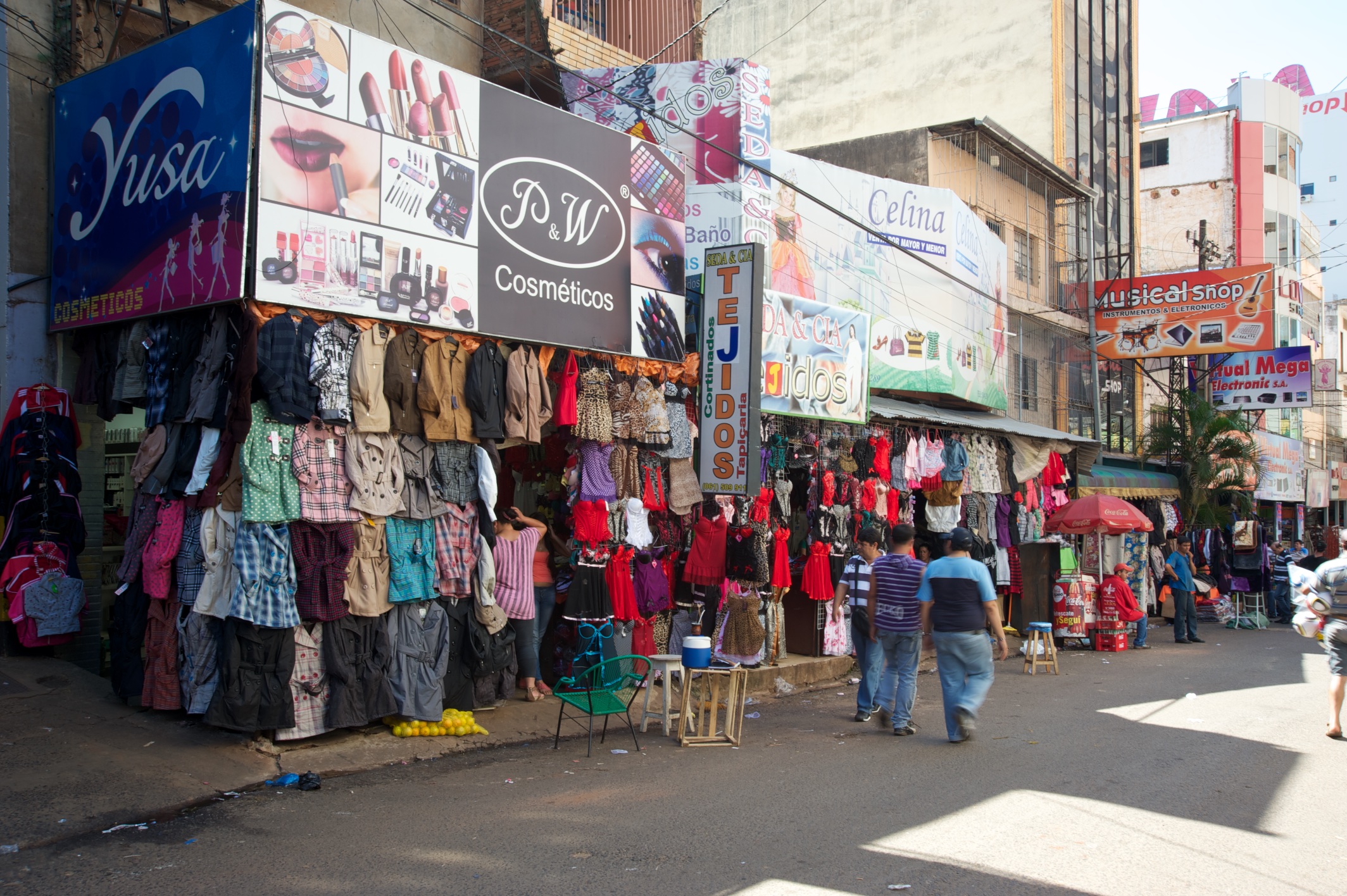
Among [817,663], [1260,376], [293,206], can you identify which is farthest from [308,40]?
[1260,376]

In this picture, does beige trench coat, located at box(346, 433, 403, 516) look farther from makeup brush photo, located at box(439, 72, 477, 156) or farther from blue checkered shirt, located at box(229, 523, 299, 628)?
makeup brush photo, located at box(439, 72, 477, 156)

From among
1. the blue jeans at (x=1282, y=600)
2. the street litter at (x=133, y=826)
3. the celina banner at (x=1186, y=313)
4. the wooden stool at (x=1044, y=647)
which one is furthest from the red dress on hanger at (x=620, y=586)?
the blue jeans at (x=1282, y=600)

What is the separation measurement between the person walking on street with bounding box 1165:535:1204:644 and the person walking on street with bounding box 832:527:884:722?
10.9 m

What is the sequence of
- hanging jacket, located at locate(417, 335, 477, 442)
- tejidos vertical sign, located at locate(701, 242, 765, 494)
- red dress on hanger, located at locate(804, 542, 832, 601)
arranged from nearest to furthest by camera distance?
hanging jacket, located at locate(417, 335, 477, 442)
tejidos vertical sign, located at locate(701, 242, 765, 494)
red dress on hanger, located at locate(804, 542, 832, 601)

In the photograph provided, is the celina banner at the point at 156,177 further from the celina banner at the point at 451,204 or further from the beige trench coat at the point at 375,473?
the beige trench coat at the point at 375,473

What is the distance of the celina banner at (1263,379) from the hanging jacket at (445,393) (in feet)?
76.8

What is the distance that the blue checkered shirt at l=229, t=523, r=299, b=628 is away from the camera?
7441mm

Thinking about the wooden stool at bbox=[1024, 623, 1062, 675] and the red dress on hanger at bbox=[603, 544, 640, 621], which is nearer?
the red dress on hanger at bbox=[603, 544, 640, 621]

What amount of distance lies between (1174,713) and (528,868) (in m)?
7.99

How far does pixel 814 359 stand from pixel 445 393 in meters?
5.51

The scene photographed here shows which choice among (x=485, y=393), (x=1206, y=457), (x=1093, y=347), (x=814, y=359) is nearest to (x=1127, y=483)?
(x=1093, y=347)

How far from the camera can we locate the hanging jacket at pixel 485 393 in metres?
8.91

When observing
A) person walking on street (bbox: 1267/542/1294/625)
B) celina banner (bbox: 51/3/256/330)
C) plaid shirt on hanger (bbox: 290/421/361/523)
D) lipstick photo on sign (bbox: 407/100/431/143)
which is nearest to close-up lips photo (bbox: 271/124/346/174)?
celina banner (bbox: 51/3/256/330)

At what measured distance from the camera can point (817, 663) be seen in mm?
12797
